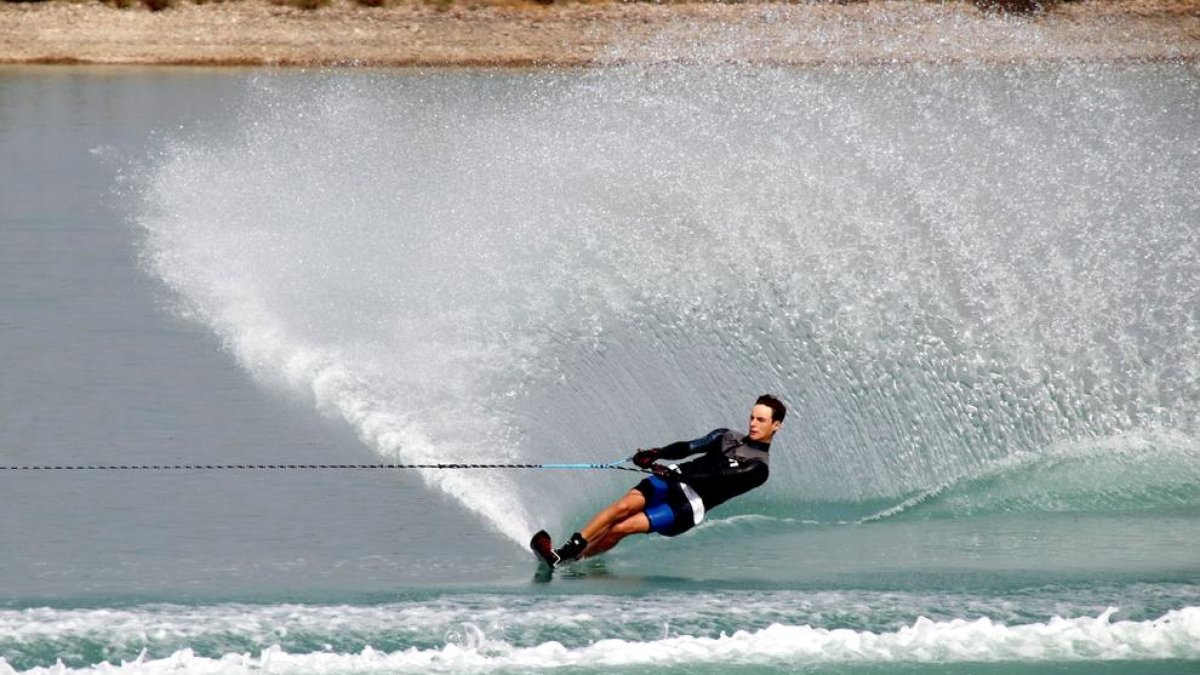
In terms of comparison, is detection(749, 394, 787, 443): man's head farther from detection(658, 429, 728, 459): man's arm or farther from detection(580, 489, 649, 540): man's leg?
detection(580, 489, 649, 540): man's leg

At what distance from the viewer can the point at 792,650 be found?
26.4 feet

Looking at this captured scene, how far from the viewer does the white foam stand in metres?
7.80

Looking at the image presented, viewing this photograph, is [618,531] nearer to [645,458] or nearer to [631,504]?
[631,504]

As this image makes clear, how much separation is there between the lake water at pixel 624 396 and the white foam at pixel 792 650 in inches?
0.7

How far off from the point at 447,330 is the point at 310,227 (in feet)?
14.1

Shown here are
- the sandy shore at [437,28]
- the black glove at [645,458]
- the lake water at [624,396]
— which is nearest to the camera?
the lake water at [624,396]

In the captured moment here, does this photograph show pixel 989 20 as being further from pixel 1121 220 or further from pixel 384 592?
pixel 384 592

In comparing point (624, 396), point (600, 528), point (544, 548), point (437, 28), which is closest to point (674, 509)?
point (600, 528)

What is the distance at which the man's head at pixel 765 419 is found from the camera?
930cm

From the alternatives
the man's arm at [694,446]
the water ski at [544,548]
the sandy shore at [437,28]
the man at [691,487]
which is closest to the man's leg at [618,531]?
the man at [691,487]

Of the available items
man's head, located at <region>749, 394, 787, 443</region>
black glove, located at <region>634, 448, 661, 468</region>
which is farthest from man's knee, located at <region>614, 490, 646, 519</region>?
man's head, located at <region>749, 394, 787, 443</region>

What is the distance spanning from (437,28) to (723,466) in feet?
89.0

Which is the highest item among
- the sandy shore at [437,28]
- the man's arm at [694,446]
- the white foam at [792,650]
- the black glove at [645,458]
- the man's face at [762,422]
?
the sandy shore at [437,28]

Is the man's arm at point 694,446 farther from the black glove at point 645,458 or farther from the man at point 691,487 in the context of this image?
the black glove at point 645,458
